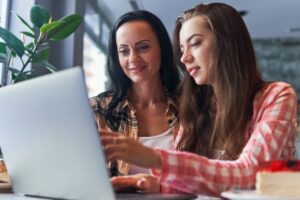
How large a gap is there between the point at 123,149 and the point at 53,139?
14cm

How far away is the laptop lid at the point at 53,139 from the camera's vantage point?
0.62m

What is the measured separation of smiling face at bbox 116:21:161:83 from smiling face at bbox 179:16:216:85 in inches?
15.7

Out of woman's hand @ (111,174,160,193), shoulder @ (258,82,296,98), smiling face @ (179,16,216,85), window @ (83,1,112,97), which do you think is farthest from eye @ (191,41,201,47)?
window @ (83,1,112,97)

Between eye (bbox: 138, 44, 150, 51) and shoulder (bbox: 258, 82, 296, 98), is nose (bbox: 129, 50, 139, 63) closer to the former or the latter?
eye (bbox: 138, 44, 150, 51)

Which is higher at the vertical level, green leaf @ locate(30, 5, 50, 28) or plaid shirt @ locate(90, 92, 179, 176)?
green leaf @ locate(30, 5, 50, 28)

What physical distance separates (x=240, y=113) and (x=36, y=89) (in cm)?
49

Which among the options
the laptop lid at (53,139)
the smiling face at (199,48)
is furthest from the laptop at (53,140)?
the smiling face at (199,48)

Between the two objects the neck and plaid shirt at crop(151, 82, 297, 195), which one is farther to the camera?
the neck

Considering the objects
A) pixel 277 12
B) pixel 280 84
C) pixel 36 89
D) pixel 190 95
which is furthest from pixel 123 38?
pixel 277 12

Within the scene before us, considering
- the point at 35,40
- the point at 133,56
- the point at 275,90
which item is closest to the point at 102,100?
the point at 133,56

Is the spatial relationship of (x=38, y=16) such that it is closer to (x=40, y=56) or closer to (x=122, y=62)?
(x=40, y=56)

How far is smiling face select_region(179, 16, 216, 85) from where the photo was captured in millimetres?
986

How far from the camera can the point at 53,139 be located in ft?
2.30

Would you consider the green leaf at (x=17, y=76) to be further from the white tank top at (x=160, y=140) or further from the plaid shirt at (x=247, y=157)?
the plaid shirt at (x=247, y=157)
